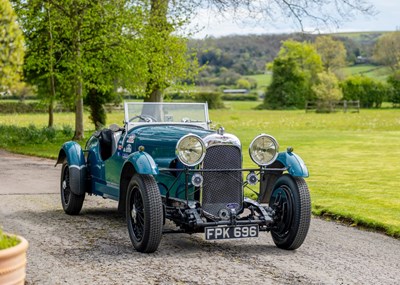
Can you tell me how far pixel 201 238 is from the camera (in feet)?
29.1

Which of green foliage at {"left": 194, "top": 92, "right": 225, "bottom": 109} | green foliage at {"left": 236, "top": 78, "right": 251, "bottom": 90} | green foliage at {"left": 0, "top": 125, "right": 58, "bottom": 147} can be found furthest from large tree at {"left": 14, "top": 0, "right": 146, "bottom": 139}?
green foliage at {"left": 236, "top": 78, "right": 251, "bottom": 90}

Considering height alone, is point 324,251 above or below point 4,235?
below

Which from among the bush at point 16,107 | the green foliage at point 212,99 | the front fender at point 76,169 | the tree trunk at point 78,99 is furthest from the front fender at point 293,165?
the green foliage at point 212,99

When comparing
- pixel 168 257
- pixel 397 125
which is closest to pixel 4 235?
pixel 168 257

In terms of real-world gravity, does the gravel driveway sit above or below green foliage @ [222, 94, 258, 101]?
below

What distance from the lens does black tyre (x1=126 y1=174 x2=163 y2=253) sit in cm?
771

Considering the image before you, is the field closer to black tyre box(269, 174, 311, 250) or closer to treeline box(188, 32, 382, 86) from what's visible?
black tyre box(269, 174, 311, 250)

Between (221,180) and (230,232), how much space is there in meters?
0.78

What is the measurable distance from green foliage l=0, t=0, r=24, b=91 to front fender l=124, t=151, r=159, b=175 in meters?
2.42

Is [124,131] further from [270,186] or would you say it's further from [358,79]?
[358,79]

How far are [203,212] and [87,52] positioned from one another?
58.7ft

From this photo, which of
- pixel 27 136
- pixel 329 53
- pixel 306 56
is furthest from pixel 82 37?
pixel 329 53

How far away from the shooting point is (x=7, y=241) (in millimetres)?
5414

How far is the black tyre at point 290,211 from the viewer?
26.6ft
